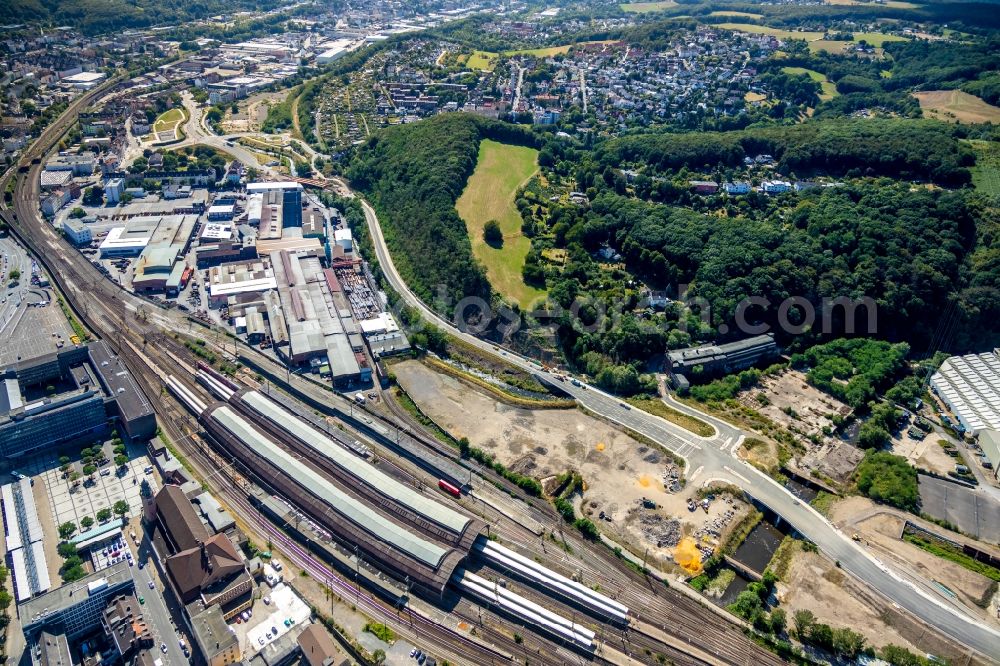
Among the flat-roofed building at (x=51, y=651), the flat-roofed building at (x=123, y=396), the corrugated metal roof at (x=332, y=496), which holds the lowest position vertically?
the flat-roofed building at (x=51, y=651)

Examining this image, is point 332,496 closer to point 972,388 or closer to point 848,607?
point 848,607

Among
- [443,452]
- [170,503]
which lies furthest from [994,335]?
[170,503]

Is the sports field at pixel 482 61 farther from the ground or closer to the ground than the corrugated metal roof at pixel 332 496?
farther from the ground

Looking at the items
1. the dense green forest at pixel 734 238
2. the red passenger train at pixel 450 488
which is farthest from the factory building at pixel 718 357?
the red passenger train at pixel 450 488

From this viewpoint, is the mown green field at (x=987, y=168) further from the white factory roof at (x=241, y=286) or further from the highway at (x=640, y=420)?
the white factory roof at (x=241, y=286)

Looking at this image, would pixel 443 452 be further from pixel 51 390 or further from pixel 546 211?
pixel 546 211
